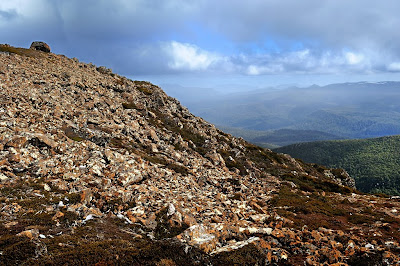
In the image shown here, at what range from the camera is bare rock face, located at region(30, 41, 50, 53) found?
77.9 meters

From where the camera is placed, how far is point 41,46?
78.1 metres

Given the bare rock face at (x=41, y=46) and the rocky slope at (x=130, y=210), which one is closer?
the rocky slope at (x=130, y=210)

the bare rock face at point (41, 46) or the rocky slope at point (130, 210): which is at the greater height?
the bare rock face at point (41, 46)

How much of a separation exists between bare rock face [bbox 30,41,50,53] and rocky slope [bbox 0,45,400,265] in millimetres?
46821

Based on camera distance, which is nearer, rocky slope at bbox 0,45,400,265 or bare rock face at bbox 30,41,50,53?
rocky slope at bbox 0,45,400,265

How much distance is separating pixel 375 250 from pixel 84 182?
908 inches

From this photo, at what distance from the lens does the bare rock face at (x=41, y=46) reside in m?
77.9

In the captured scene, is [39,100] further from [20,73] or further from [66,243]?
[66,243]

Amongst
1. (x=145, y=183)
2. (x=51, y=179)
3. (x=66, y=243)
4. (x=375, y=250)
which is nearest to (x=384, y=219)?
(x=375, y=250)

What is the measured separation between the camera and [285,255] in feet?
42.5

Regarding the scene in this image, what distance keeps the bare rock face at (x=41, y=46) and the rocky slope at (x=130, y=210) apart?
46821 millimetres

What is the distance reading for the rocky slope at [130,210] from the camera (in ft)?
38.8

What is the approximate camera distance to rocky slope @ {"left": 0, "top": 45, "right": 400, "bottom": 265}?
11.8 meters

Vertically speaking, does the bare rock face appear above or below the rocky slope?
above
